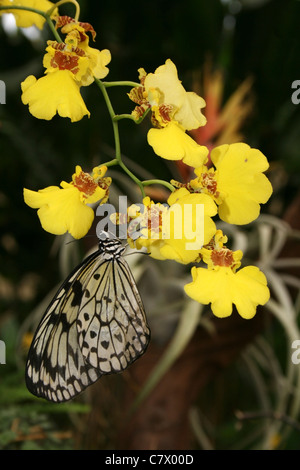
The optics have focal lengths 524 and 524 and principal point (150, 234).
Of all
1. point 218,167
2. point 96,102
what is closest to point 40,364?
point 218,167

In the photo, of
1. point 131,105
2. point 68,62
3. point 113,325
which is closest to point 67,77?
point 68,62

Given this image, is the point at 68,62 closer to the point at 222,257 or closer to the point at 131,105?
the point at 222,257

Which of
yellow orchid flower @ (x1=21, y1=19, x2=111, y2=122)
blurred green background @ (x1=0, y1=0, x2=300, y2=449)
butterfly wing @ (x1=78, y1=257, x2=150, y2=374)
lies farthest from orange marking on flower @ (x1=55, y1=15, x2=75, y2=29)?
blurred green background @ (x1=0, y1=0, x2=300, y2=449)

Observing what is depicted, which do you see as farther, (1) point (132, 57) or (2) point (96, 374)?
(1) point (132, 57)

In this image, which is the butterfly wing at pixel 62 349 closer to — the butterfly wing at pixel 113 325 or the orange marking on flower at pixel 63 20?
the butterfly wing at pixel 113 325

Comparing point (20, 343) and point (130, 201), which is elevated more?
point (130, 201)
